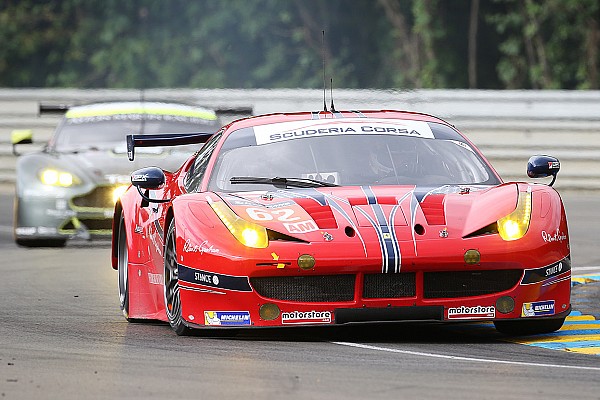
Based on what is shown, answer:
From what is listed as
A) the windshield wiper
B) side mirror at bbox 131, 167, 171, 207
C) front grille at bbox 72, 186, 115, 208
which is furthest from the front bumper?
front grille at bbox 72, 186, 115, 208

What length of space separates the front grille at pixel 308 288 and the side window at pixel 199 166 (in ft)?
3.66

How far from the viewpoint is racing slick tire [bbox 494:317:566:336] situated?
7.82 meters

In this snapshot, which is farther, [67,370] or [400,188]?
[400,188]

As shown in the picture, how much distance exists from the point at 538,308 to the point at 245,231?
1.39 m

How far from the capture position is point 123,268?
9.68m

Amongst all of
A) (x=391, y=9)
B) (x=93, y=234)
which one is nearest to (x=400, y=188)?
(x=93, y=234)

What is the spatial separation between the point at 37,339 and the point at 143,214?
1.40 metres

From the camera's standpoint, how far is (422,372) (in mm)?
6594

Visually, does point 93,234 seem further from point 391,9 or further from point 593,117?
point 391,9

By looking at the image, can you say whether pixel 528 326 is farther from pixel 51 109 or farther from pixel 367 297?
pixel 51 109

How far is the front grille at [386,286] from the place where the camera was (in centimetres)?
742

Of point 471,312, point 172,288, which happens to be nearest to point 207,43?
point 172,288

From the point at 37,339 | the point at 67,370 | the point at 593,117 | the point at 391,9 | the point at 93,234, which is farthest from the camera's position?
the point at 391,9

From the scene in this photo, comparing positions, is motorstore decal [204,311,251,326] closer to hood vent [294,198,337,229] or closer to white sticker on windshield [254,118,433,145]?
hood vent [294,198,337,229]
